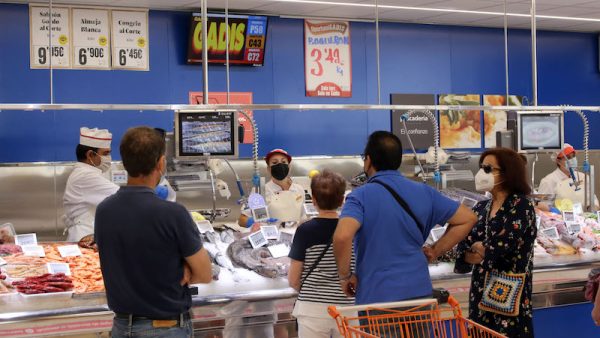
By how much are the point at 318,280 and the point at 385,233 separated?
541 mm

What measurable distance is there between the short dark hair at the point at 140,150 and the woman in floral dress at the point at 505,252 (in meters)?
2.04

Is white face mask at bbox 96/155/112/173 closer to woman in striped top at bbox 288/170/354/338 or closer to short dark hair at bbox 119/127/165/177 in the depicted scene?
woman in striped top at bbox 288/170/354/338

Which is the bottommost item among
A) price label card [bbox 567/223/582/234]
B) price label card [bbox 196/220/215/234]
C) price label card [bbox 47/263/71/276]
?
price label card [bbox 47/263/71/276]

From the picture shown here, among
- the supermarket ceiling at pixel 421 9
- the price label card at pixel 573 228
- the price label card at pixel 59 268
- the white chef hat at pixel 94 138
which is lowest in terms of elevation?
the price label card at pixel 59 268

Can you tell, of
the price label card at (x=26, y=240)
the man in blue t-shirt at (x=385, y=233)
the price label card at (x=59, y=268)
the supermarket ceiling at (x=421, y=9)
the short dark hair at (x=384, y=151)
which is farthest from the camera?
the supermarket ceiling at (x=421, y=9)

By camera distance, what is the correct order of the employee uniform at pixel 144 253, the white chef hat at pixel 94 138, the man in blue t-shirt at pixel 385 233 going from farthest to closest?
1. the white chef hat at pixel 94 138
2. the man in blue t-shirt at pixel 385 233
3. the employee uniform at pixel 144 253

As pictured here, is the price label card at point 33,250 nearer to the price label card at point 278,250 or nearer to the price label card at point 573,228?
the price label card at point 278,250

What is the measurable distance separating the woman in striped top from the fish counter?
2.61ft

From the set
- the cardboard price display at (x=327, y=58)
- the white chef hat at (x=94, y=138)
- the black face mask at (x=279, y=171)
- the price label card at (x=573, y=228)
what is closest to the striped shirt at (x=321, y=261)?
the white chef hat at (x=94, y=138)

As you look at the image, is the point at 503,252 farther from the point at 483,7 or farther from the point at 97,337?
the point at 483,7

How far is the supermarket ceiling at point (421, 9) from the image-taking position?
9.44 m

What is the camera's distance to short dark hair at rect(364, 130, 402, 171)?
388 centimetres

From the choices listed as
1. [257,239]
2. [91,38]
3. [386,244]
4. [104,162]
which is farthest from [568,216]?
[91,38]

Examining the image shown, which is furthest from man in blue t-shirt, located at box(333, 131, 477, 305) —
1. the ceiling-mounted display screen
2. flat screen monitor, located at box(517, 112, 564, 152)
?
the ceiling-mounted display screen
